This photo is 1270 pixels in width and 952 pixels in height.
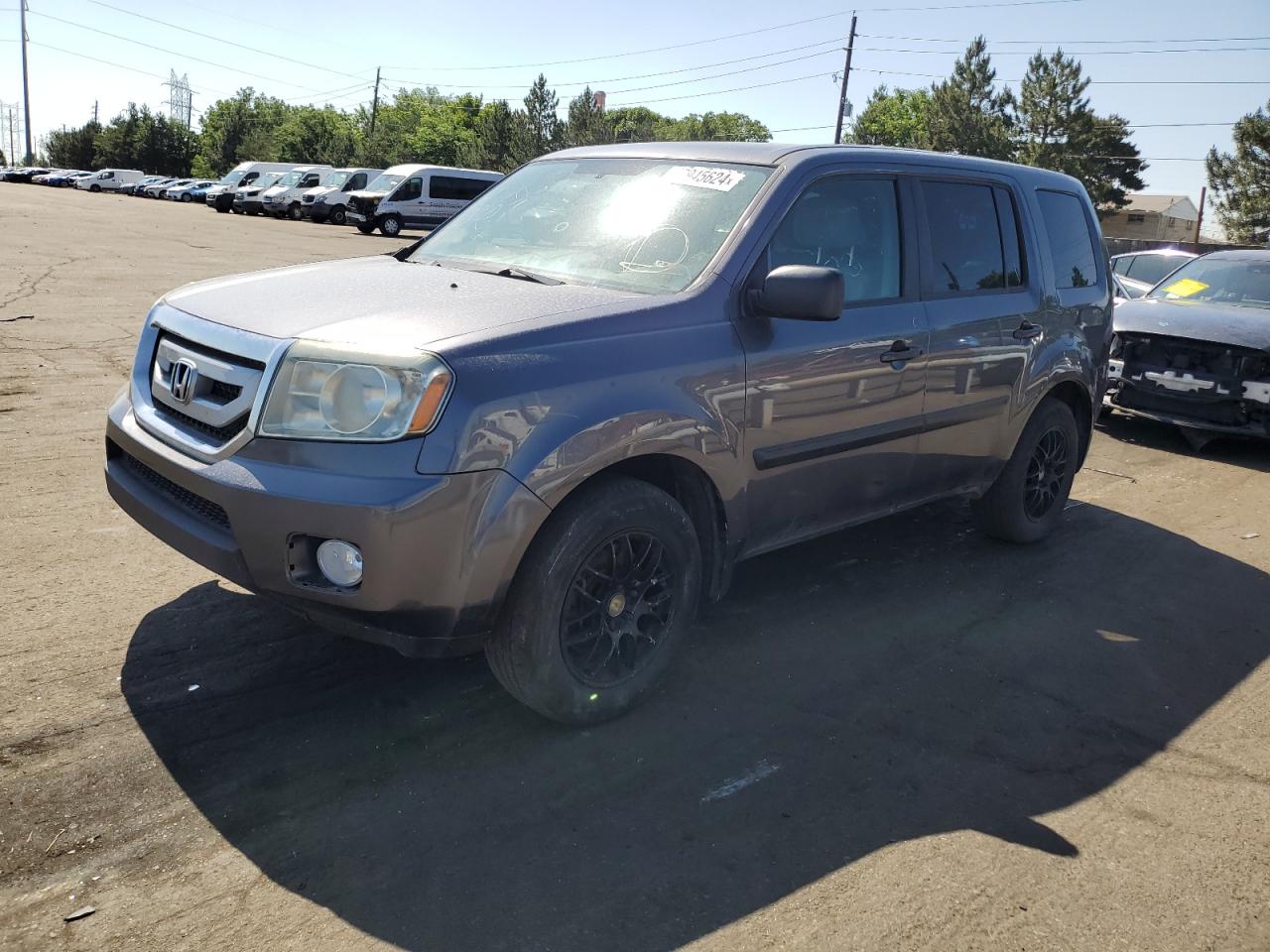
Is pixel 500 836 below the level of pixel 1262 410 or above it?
below

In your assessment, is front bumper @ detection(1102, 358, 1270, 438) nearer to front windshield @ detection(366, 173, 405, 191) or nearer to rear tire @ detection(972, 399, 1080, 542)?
rear tire @ detection(972, 399, 1080, 542)

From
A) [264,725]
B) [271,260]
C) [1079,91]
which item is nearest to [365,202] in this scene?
[271,260]

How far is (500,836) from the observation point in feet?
9.45

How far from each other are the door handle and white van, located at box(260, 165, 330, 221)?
3905cm

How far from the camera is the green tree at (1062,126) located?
7112cm

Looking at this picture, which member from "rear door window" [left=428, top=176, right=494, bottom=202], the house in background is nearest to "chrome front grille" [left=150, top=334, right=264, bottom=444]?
"rear door window" [left=428, top=176, right=494, bottom=202]

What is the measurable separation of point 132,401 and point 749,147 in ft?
8.31

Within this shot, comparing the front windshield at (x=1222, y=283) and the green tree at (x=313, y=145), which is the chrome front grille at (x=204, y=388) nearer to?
the front windshield at (x=1222, y=283)

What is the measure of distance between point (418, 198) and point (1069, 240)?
2946cm

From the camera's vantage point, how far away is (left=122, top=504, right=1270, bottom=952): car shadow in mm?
2705

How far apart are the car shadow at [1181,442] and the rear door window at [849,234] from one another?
5417mm

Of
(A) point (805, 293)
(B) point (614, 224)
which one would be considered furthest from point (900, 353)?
(B) point (614, 224)

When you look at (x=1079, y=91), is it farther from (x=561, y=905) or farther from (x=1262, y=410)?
(x=561, y=905)

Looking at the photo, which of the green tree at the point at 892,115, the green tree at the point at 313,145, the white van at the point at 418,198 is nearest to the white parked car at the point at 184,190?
the green tree at the point at 313,145
